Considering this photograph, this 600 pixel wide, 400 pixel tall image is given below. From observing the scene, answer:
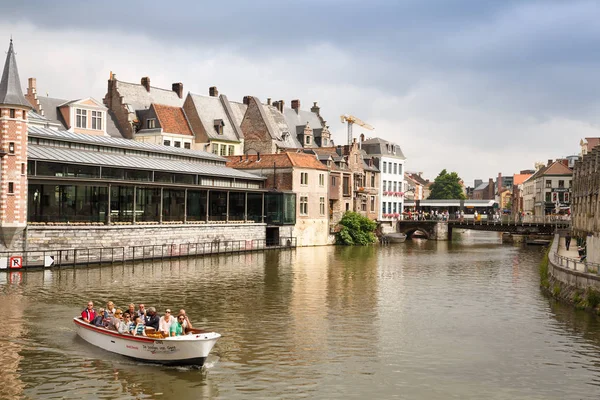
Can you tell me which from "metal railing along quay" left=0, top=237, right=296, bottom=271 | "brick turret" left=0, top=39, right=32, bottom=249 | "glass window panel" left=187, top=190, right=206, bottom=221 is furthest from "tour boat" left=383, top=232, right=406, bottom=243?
"brick turret" left=0, top=39, right=32, bottom=249

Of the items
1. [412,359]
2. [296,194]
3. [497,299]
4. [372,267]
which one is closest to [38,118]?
[296,194]

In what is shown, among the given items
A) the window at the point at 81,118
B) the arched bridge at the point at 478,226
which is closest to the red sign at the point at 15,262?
the window at the point at 81,118

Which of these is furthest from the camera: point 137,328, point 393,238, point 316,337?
point 393,238

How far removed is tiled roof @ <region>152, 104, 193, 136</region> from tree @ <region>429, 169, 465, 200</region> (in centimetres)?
8481

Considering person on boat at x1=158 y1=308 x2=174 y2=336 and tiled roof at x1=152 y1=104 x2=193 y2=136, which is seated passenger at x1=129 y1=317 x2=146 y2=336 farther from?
tiled roof at x1=152 y1=104 x2=193 y2=136

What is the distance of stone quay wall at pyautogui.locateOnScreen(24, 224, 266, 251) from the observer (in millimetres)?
47031

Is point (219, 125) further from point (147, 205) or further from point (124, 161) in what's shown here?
point (147, 205)

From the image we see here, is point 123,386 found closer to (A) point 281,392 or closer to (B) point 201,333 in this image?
(B) point 201,333

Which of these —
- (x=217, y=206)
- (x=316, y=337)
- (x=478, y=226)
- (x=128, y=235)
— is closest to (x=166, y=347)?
(x=316, y=337)

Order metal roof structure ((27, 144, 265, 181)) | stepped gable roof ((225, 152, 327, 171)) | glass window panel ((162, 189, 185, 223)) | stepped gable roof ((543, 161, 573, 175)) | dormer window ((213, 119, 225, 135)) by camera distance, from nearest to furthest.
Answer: metal roof structure ((27, 144, 265, 181))
glass window panel ((162, 189, 185, 223))
stepped gable roof ((225, 152, 327, 171))
dormer window ((213, 119, 225, 135))
stepped gable roof ((543, 161, 573, 175))

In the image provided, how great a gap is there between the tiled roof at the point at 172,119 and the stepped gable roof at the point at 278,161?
777cm

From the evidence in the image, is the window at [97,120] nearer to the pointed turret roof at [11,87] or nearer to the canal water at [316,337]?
the pointed turret roof at [11,87]

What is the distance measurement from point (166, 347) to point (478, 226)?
74.5 metres

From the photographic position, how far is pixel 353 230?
3157 inches
